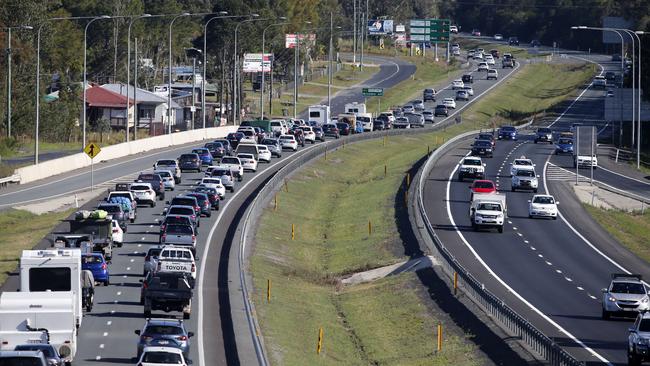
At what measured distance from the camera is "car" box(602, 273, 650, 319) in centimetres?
4450

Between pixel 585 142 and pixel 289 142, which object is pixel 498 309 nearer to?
pixel 585 142

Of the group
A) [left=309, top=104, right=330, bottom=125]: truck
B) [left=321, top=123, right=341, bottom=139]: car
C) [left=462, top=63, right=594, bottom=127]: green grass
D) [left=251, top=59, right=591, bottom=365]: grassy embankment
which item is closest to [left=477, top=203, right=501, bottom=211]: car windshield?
[left=251, top=59, right=591, bottom=365]: grassy embankment

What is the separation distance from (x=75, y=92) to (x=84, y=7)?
18165 millimetres

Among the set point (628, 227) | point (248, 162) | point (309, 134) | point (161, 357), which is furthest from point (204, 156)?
point (161, 357)

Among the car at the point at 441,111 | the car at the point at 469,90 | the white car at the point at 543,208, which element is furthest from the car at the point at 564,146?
the car at the point at 469,90

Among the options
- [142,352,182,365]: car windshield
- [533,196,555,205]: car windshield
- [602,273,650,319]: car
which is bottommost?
[533,196,555,205]: car windshield

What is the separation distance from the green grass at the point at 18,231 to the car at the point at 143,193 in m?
3.48

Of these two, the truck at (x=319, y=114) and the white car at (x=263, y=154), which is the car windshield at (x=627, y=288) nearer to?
the white car at (x=263, y=154)

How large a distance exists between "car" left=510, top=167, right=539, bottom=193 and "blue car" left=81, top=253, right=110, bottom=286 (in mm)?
42460

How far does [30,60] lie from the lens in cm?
12731

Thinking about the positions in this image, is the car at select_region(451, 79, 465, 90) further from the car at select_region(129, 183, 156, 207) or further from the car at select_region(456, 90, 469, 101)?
the car at select_region(129, 183, 156, 207)

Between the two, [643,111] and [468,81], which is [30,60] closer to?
[643,111]

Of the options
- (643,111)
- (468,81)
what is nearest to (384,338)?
(643,111)

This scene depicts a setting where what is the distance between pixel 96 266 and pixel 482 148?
62.8 metres
